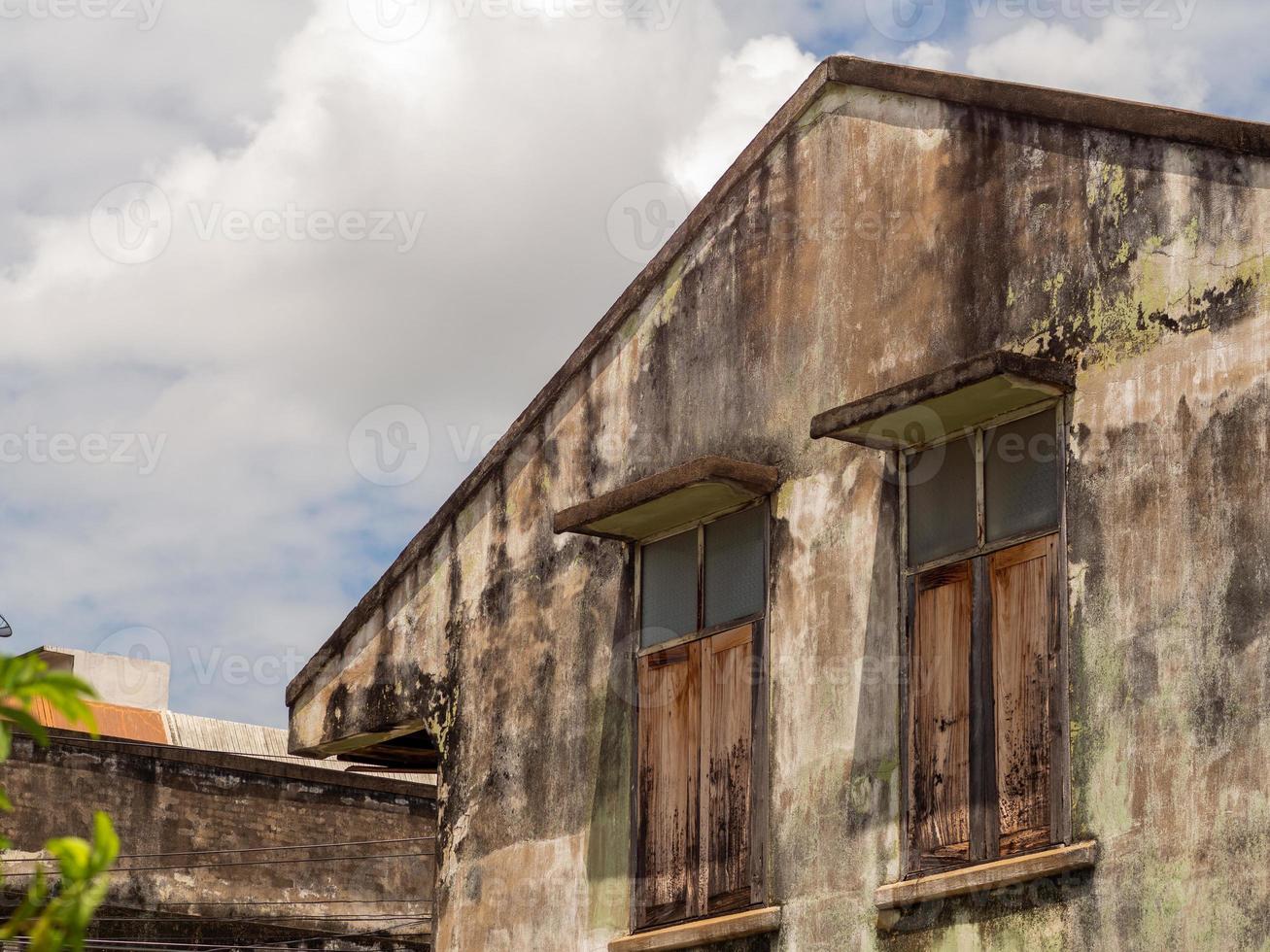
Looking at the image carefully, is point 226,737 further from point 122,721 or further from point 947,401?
point 947,401

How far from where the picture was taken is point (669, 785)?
965 cm

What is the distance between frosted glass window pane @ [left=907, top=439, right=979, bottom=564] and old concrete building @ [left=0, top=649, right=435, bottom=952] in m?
10.9

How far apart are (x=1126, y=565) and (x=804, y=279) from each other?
2.74m

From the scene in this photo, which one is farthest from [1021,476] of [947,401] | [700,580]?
[700,580]

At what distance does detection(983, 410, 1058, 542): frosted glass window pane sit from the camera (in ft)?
26.2

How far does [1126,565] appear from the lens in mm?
7496

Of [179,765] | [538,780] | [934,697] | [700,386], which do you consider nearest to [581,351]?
[700,386]

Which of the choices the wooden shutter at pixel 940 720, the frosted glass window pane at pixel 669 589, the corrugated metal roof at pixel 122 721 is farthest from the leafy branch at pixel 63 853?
the corrugated metal roof at pixel 122 721

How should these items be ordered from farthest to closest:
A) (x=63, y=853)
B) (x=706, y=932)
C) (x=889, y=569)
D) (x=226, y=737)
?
1. (x=226, y=737)
2. (x=706, y=932)
3. (x=889, y=569)
4. (x=63, y=853)

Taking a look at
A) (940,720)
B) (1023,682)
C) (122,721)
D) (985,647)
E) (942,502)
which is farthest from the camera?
(122,721)

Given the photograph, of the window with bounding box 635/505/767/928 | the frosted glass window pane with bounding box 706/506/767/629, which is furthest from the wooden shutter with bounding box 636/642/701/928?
the frosted glass window pane with bounding box 706/506/767/629

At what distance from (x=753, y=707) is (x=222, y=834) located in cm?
1047

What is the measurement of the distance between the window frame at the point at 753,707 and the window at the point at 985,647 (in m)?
0.96

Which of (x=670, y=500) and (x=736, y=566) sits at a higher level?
(x=670, y=500)
